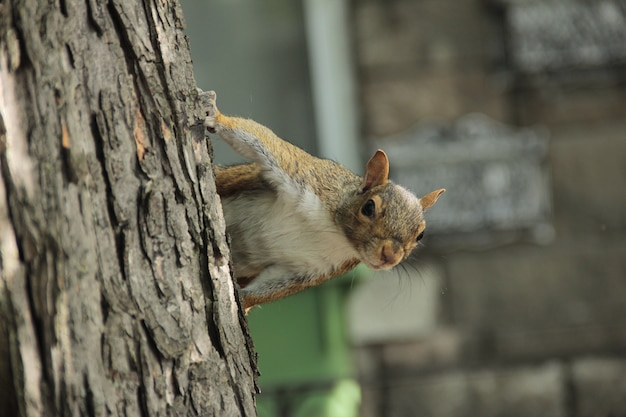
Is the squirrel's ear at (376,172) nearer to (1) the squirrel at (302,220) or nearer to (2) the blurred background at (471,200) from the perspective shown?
(1) the squirrel at (302,220)

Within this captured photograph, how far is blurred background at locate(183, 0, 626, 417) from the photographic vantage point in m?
4.62

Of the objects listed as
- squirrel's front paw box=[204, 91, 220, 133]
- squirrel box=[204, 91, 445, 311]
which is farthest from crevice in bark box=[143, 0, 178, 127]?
A: squirrel box=[204, 91, 445, 311]

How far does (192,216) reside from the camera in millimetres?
1755

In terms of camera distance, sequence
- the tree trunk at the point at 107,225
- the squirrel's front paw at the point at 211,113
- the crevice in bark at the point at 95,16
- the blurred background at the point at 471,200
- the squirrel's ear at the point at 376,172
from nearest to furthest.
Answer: the tree trunk at the point at 107,225, the crevice in bark at the point at 95,16, the squirrel's front paw at the point at 211,113, the squirrel's ear at the point at 376,172, the blurred background at the point at 471,200

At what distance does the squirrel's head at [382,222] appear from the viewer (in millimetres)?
2498

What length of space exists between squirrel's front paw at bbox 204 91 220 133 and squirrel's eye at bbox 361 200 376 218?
0.51m

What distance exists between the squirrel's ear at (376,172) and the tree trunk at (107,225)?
868 mm

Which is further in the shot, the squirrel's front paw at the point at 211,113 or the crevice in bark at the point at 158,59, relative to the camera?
the squirrel's front paw at the point at 211,113

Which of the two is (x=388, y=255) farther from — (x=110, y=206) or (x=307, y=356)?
(x=307, y=356)

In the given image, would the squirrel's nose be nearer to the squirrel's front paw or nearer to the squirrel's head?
the squirrel's head

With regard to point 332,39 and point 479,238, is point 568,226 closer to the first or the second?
point 479,238

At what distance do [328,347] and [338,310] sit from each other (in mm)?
191

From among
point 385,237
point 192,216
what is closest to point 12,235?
point 192,216

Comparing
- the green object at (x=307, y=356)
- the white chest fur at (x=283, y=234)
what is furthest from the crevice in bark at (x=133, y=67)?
the green object at (x=307, y=356)
